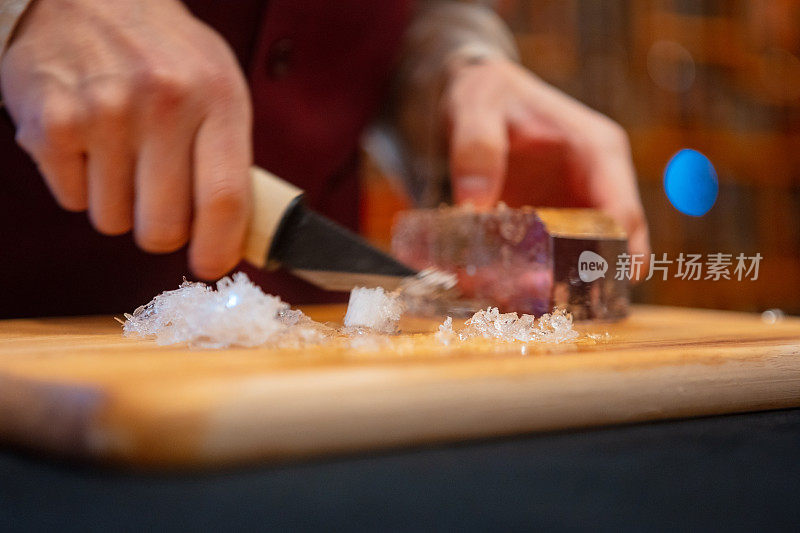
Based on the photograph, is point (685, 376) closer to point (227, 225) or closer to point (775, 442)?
point (775, 442)

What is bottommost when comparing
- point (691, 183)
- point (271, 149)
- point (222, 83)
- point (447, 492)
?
point (691, 183)

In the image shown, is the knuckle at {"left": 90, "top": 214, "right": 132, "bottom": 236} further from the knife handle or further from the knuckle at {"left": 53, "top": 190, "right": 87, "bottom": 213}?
→ the knife handle

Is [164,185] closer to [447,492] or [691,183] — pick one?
[447,492]

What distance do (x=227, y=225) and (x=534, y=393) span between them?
16.6 inches

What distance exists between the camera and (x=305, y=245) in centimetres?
83

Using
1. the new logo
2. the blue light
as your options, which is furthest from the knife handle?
the blue light

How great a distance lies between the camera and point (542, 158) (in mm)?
1228

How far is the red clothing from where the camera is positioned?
3.50 feet

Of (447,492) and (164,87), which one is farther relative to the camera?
(164,87)

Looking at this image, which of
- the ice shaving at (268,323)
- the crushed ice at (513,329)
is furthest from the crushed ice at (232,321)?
the crushed ice at (513,329)

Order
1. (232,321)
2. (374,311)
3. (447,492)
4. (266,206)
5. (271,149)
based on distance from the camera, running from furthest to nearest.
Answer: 1. (271,149)
2. (266,206)
3. (374,311)
4. (232,321)
5. (447,492)

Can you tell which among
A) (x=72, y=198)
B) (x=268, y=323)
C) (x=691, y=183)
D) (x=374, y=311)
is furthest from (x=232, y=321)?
(x=691, y=183)

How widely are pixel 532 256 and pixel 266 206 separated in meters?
0.30

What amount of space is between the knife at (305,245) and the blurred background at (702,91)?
8.16ft
